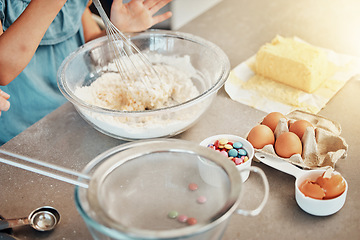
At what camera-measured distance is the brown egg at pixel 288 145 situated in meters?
0.80

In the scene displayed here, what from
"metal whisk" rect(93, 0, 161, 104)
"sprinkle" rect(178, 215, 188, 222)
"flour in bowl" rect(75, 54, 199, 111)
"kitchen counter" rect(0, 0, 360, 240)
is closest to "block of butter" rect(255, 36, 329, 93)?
"kitchen counter" rect(0, 0, 360, 240)

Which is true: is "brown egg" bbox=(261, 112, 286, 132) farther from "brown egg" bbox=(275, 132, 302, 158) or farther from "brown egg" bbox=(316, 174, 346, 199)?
"brown egg" bbox=(316, 174, 346, 199)

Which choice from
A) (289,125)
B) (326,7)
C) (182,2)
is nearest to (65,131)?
(289,125)

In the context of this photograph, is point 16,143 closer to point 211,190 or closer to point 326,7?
point 211,190

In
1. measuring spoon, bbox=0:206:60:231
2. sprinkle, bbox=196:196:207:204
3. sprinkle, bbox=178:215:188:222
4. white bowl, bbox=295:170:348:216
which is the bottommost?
white bowl, bbox=295:170:348:216

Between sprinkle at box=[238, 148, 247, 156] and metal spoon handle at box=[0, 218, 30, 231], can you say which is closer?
metal spoon handle at box=[0, 218, 30, 231]

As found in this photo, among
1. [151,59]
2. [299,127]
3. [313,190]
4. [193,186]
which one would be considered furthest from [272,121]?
[151,59]

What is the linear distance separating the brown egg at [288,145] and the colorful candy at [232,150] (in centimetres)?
7

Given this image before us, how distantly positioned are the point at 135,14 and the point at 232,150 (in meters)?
0.56

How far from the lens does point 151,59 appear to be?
44.9 inches

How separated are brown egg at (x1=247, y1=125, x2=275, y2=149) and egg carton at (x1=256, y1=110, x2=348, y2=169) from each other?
0.01 m

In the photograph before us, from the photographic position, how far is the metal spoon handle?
0.69 meters

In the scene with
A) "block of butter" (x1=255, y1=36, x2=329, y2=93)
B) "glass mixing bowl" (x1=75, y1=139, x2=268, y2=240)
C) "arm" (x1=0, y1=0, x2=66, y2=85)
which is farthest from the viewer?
"block of butter" (x1=255, y1=36, x2=329, y2=93)

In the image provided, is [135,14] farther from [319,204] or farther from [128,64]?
[319,204]
